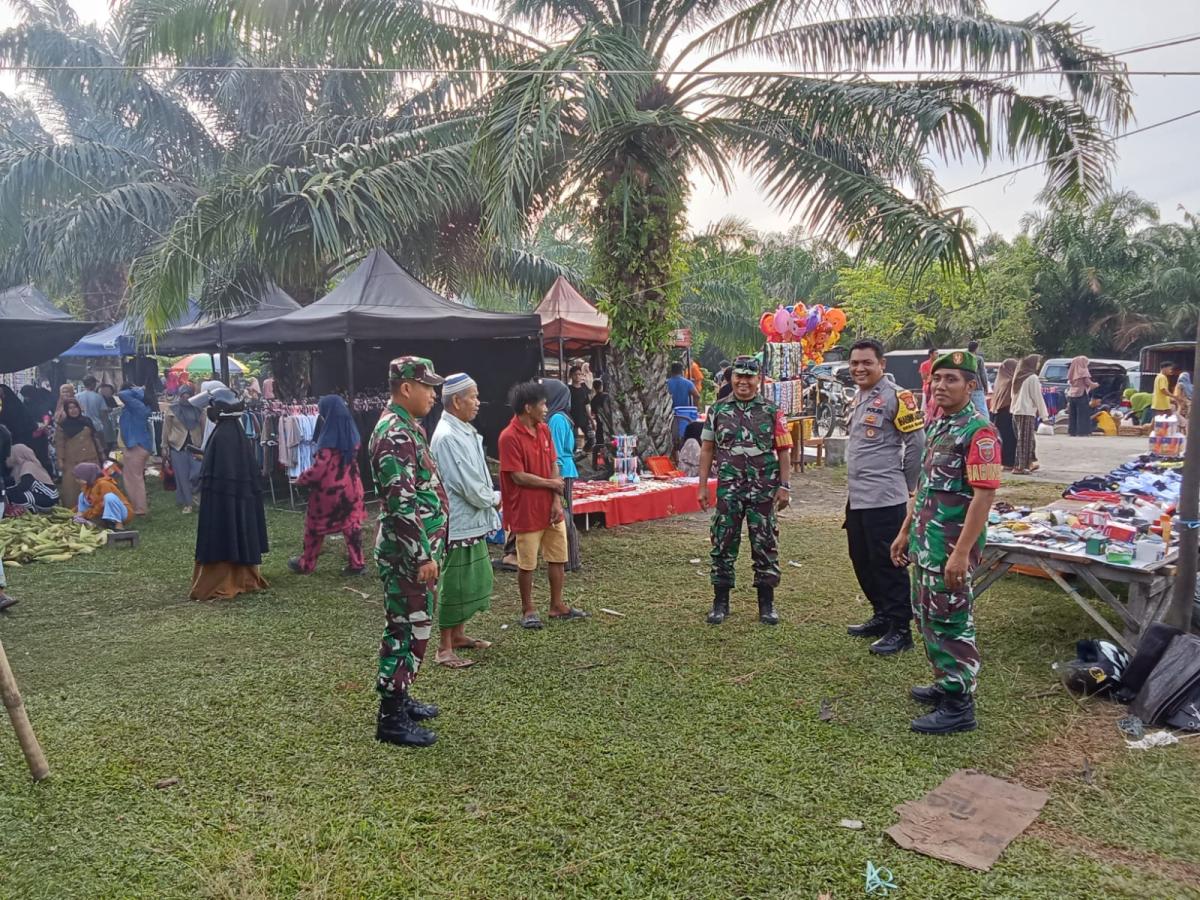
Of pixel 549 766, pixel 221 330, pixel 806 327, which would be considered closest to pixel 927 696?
pixel 549 766

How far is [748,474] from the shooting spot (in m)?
5.21

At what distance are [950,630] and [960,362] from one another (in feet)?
3.95

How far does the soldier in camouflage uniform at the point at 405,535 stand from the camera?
3600mm

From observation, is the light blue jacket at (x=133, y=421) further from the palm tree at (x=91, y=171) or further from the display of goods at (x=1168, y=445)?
the display of goods at (x=1168, y=445)

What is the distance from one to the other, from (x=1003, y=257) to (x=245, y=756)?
30.9 metres

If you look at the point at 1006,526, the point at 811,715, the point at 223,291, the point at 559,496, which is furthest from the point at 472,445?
the point at 223,291

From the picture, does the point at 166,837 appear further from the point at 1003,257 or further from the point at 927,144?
the point at 1003,257

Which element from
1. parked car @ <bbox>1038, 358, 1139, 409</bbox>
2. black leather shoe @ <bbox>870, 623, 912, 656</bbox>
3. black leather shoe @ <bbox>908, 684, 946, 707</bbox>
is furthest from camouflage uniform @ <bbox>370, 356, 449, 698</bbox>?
parked car @ <bbox>1038, 358, 1139, 409</bbox>

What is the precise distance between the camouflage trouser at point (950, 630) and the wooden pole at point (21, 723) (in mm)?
3810

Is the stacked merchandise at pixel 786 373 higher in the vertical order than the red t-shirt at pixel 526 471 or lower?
higher

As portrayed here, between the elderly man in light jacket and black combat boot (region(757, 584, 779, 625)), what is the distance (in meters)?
1.85

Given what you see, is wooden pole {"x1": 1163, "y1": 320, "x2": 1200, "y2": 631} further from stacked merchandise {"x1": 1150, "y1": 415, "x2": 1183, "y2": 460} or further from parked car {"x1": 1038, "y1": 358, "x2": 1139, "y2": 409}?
parked car {"x1": 1038, "y1": 358, "x2": 1139, "y2": 409}

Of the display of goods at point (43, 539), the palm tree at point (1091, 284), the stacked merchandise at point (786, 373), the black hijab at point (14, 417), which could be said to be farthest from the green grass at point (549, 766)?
the palm tree at point (1091, 284)

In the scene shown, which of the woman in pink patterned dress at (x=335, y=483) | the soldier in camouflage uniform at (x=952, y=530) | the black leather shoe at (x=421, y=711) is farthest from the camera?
the woman in pink patterned dress at (x=335, y=483)
